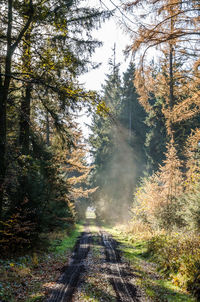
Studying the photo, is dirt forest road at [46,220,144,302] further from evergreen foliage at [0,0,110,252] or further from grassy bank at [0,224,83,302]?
A: evergreen foliage at [0,0,110,252]

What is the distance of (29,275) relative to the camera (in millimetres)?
7082

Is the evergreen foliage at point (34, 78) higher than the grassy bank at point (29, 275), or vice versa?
the evergreen foliage at point (34, 78)

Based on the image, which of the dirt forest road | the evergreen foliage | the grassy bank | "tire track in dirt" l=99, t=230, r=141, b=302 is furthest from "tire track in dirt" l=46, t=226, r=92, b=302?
the evergreen foliage

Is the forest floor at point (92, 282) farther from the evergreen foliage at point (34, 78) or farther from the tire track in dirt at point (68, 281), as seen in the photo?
the evergreen foliage at point (34, 78)

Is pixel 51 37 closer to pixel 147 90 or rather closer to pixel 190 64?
pixel 147 90

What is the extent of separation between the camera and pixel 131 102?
1378 inches

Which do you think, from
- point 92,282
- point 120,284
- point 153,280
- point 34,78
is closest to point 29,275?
point 92,282

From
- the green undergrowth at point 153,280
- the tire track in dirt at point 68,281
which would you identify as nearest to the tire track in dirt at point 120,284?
the green undergrowth at point 153,280

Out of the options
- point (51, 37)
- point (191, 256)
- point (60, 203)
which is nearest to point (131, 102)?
point (60, 203)

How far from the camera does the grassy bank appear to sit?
219 inches

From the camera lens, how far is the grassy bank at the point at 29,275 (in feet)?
18.3

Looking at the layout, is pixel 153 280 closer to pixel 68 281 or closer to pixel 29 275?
pixel 68 281

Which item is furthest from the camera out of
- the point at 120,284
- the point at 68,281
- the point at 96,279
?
the point at 96,279

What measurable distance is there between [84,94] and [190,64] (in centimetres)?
623
